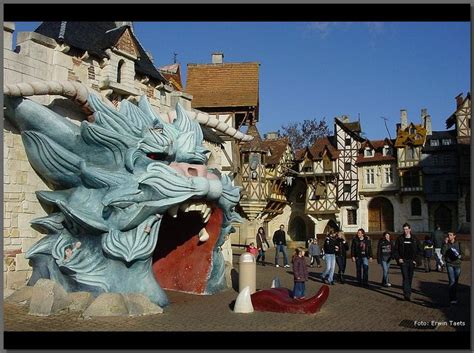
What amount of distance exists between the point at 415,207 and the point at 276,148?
11.1 m

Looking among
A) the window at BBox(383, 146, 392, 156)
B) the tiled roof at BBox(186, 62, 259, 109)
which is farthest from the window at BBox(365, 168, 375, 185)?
the tiled roof at BBox(186, 62, 259, 109)

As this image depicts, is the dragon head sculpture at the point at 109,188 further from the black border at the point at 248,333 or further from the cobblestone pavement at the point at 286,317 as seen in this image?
the black border at the point at 248,333

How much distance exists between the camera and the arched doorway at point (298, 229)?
43.2 meters

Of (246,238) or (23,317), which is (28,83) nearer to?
(23,317)

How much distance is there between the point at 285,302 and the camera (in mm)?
9188

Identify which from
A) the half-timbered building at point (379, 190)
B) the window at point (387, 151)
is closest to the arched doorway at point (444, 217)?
the half-timbered building at point (379, 190)

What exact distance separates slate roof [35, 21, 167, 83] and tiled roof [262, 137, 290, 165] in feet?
82.7

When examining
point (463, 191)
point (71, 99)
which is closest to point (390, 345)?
point (71, 99)

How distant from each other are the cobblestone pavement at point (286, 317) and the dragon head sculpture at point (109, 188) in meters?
0.84

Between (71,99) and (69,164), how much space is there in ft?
4.71

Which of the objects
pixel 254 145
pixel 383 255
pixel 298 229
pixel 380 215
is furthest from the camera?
pixel 298 229

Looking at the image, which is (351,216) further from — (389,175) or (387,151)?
(387,151)

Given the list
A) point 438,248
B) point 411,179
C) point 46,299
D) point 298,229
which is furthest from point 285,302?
point 298,229

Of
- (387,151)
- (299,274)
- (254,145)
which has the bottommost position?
(299,274)
